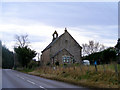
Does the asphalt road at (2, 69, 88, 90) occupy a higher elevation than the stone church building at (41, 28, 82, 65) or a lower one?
lower

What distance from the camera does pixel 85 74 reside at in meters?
22.0

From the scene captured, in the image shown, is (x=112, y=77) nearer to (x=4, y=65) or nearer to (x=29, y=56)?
(x=29, y=56)

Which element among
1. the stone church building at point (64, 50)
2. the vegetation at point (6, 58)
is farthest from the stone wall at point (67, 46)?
the vegetation at point (6, 58)

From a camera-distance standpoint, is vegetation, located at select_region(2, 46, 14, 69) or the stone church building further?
vegetation, located at select_region(2, 46, 14, 69)

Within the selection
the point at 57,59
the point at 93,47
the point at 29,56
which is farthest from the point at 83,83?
the point at 93,47

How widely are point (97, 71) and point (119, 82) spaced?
16.6 feet

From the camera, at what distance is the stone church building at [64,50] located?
2366 inches

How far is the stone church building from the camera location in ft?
197

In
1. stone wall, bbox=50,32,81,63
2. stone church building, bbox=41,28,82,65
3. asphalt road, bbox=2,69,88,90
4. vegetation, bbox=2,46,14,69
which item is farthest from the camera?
vegetation, bbox=2,46,14,69

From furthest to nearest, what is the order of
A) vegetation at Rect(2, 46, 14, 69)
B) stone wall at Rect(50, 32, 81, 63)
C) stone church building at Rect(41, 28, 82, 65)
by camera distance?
1. vegetation at Rect(2, 46, 14, 69)
2. stone wall at Rect(50, 32, 81, 63)
3. stone church building at Rect(41, 28, 82, 65)

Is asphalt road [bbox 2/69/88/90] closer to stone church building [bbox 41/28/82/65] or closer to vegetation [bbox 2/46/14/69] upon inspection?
stone church building [bbox 41/28/82/65]

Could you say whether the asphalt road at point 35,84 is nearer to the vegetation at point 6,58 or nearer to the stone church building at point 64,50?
the stone church building at point 64,50

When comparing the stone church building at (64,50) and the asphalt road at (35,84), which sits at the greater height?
the stone church building at (64,50)

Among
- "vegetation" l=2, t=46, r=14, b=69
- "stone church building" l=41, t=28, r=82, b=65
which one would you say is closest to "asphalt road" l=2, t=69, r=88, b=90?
"stone church building" l=41, t=28, r=82, b=65
